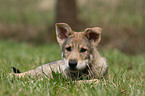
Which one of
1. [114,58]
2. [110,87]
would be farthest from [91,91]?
[114,58]

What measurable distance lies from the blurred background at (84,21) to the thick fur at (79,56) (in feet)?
20.9

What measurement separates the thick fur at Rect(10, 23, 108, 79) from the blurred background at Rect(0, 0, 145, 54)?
6.38 metres

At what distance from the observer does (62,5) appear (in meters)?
12.4

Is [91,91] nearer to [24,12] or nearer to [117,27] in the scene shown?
[117,27]

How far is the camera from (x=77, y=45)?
4.24 meters

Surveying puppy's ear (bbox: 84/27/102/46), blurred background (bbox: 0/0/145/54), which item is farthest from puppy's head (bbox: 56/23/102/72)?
blurred background (bbox: 0/0/145/54)

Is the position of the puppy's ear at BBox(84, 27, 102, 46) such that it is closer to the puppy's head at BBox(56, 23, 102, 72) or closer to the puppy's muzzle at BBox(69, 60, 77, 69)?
the puppy's head at BBox(56, 23, 102, 72)

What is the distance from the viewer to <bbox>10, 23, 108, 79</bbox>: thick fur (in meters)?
4.05

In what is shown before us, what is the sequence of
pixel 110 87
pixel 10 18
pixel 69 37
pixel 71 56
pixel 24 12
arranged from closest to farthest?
1. pixel 110 87
2. pixel 71 56
3. pixel 69 37
4. pixel 10 18
5. pixel 24 12

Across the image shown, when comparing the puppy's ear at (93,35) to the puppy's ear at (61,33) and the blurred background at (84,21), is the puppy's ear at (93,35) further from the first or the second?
the blurred background at (84,21)

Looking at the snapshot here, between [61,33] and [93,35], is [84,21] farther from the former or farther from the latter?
[93,35]

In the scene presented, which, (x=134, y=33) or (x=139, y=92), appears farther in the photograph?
(x=134, y=33)

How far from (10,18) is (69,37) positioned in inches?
481

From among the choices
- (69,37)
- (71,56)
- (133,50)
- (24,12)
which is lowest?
(133,50)
